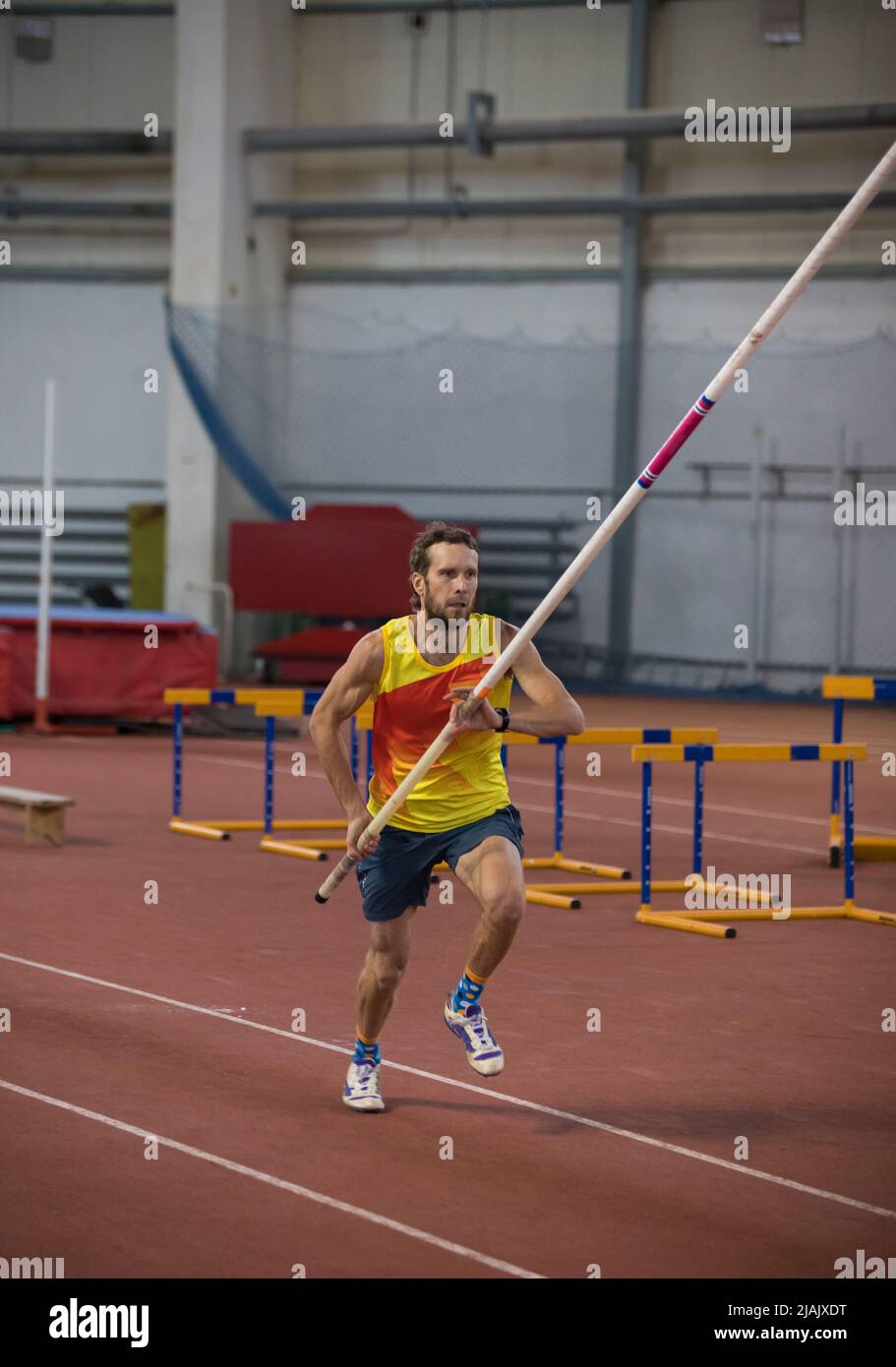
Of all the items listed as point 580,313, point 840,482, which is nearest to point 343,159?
point 580,313

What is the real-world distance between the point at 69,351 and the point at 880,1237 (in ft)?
77.5

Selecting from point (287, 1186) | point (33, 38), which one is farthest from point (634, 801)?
point (33, 38)

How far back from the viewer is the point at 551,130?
23469mm

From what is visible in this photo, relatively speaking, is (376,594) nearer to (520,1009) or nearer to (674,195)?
(674,195)

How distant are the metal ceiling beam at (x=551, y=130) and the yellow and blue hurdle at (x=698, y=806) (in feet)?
48.3

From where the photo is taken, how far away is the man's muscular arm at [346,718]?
17.8 feet

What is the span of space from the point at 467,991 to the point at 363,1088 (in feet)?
1.49

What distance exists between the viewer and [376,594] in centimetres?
2273

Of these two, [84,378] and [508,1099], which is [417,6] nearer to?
[84,378]

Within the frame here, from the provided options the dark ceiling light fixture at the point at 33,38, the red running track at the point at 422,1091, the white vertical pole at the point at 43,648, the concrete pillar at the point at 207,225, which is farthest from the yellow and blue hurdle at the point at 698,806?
the dark ceiling light fixture at the point at 33,38

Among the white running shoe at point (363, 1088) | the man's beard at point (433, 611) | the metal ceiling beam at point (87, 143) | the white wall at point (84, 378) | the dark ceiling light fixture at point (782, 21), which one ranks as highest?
the dark ceiling light fixture at point (782, 21)

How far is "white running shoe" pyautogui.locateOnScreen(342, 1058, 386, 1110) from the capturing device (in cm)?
570

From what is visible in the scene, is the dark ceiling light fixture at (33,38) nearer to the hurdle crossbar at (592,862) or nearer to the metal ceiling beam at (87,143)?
the metal ceiling beam at (87,143)

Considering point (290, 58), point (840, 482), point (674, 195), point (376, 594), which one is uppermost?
point (290, 58)
